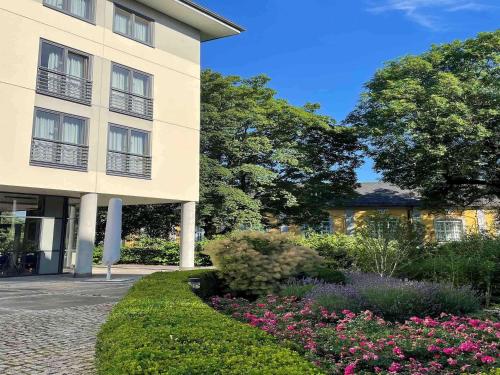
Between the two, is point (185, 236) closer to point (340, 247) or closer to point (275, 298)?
point (340, 247)

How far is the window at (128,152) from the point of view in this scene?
1938 centimetres

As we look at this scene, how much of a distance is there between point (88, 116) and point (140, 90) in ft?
10.2

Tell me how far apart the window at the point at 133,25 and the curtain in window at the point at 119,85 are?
1726 millimetres

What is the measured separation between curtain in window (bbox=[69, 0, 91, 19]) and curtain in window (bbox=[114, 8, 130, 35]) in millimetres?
1350

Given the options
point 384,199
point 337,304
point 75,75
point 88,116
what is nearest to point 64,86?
point 75,75

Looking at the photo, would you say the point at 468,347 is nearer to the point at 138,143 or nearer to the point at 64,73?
the point at 138,143

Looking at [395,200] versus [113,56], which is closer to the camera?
[113,56]

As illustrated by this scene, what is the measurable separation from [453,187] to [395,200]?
38.2 ft

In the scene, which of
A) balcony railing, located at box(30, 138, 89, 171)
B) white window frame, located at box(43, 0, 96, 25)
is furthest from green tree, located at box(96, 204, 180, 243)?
white window frame, located at box(43, 0, 96, 25)

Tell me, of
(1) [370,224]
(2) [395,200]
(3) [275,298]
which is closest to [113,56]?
(1) [370,224]

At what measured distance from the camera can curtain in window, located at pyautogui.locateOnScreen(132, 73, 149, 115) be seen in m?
20.5

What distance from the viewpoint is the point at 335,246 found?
22.8m

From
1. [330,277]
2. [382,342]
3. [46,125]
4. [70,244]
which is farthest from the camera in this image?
[70,244]

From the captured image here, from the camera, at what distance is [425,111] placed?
2538cm
